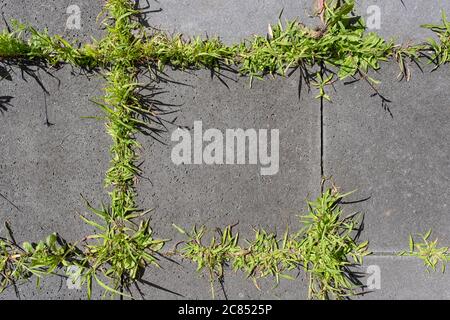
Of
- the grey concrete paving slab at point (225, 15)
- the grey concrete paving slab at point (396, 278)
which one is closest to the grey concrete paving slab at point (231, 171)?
the grey concrete paving slab at point (225, 15)

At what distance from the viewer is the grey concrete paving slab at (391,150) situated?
2.20 metres

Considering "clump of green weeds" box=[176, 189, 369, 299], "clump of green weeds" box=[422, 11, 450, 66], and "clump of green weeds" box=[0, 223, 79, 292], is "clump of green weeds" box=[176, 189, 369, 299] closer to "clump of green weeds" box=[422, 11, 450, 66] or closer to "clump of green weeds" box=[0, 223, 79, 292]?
"clump of green weeds" box=[0, 223, 79, 292]

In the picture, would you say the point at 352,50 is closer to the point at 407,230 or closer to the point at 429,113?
the point at 429,113

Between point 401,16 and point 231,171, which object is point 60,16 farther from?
point 401,16

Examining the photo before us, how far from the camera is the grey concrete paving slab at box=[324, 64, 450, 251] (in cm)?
220

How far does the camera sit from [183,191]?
219cm

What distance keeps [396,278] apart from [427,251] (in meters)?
0.23

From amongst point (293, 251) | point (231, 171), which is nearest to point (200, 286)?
point (293, 251)

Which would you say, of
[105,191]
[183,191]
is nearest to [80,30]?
[105,191]

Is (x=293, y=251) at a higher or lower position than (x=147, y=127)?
lower

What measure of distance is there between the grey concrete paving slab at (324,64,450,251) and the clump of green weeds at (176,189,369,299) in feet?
0.38

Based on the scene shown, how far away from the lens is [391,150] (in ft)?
7.21

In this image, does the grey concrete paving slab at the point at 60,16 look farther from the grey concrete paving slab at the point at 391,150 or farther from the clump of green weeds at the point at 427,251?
the clump of green weeds at the point at 427,251

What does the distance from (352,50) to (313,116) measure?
42cm
